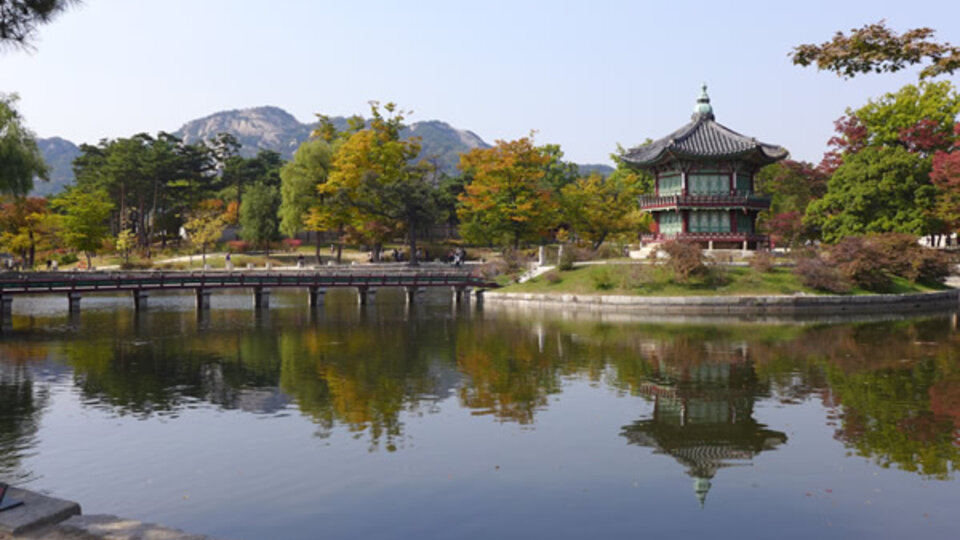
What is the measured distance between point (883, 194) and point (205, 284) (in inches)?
2034

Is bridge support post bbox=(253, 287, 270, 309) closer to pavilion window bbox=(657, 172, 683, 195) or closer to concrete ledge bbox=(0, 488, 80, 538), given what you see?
pavilion window bbox=(657, 172, 683, 195)

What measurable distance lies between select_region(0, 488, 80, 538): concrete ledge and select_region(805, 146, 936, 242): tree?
62816 millimetres

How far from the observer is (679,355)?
28.8 meters

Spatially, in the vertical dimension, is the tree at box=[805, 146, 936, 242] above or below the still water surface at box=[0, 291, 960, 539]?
above

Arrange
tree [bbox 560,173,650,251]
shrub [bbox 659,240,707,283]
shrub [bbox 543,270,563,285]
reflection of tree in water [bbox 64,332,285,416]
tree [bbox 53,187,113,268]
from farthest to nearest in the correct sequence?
tree [bbox 560,173,650,251] < tree [bbox 53,187,113,268] < shrub [bbox 543,270,563,285] < shrub [bbox 659,240,707,283] < reflection of tree in water [bbox 64,332,285,416]

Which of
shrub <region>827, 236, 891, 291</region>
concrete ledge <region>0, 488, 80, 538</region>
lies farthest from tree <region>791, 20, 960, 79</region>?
shrub <region>827, 236, 891, 291</region>

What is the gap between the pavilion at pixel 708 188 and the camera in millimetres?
60812

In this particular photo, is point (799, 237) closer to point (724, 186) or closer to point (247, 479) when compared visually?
point (724, 186)

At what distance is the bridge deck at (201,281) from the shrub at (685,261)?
45.1 feet

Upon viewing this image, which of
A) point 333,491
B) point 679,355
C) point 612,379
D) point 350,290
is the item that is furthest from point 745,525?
point 350,290

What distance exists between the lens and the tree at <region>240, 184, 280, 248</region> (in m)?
87.8

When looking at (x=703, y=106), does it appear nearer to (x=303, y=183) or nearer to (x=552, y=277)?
(x=552, y=277)

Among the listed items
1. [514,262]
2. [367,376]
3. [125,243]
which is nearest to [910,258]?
[514,262]

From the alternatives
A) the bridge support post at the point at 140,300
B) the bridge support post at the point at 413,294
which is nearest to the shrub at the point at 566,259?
the bridge support post at the point at 413,294
